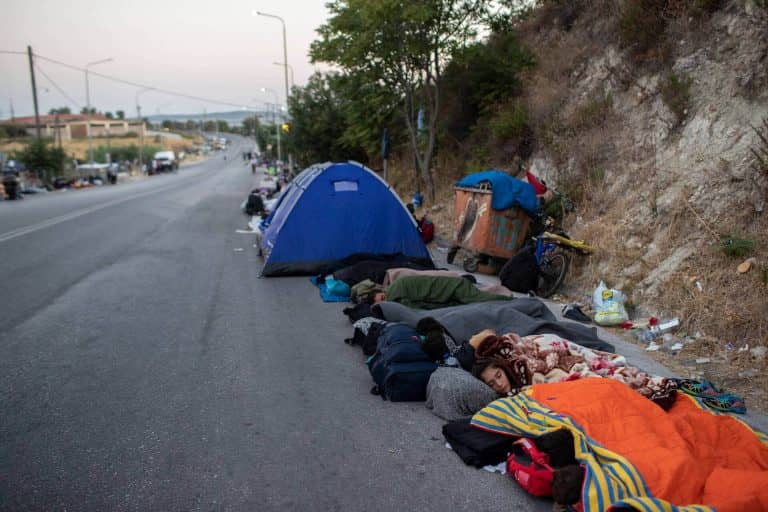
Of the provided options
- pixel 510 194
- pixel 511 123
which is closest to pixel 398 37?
pixel 511 123

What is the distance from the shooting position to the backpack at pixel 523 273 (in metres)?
8.37

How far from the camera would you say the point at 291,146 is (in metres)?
28.7

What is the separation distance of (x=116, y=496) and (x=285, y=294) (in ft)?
17.0

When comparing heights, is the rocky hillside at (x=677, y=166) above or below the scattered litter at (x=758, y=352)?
above

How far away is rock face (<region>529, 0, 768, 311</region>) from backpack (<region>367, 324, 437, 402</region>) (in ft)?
11.4

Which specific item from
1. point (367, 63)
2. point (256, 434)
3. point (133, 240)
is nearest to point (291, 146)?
point (367, 63)

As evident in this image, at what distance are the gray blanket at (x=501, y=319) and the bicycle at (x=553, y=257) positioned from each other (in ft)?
6.77

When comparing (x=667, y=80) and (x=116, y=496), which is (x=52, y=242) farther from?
(x=667, y=80)

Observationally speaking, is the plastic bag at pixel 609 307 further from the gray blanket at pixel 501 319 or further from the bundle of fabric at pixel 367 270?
the bundle of fabric at pixel 367 270

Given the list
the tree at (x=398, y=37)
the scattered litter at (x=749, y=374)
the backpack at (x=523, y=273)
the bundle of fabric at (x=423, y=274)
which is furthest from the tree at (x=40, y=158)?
the scattered litter at (x=749, y=374)

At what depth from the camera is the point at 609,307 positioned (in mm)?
6973

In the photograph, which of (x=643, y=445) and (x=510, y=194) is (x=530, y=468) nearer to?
(x=643, y=445)

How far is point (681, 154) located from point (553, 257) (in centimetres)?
244

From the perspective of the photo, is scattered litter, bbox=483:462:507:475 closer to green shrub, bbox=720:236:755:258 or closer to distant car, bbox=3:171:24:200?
green shrub, bbox=720:236:755:258
